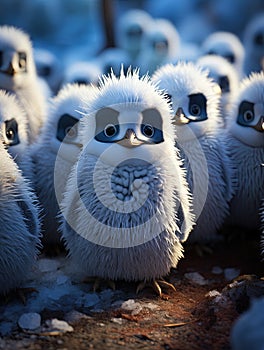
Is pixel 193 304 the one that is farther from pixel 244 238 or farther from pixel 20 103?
pixel 20 103

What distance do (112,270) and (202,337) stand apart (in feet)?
1.33

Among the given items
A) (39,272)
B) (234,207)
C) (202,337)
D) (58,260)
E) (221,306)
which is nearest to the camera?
(202,337)

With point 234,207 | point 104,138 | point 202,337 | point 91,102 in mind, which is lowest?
point 202,337

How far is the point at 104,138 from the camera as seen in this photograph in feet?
6.05

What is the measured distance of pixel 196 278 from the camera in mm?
2152

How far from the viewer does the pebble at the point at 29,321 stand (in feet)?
5.63

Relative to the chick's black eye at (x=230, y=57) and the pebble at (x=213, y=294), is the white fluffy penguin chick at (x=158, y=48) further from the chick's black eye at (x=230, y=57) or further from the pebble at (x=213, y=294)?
the pebble at (x=213, y=294)

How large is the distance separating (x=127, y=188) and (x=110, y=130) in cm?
20

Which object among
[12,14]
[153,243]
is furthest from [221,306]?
[12,14]

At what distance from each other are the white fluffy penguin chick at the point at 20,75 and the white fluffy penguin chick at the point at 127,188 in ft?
2.98

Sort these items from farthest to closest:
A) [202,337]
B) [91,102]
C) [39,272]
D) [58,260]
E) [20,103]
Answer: [20,103] → [58,260] → [39,272] → [91,102] → [202,337]

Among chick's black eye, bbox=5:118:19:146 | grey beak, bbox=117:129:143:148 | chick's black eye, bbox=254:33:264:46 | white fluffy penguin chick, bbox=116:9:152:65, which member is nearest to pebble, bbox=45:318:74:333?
grey beak, bbox=117:129:143:148

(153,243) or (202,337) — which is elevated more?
(153,243)

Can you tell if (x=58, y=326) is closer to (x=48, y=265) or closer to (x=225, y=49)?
(x=48, y=265)
